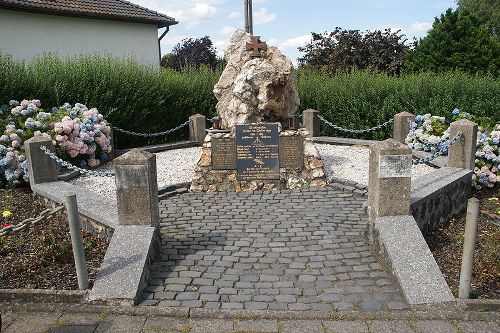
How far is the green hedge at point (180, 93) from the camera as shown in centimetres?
1076

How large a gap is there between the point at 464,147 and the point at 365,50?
1341 cm

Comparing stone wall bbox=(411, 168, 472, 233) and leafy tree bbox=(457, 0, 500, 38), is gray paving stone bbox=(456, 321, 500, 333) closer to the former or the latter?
stone wall bbox=(411, 168, 472, 233)

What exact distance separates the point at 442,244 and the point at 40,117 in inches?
311

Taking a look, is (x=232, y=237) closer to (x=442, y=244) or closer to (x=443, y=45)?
(x=442, y=244)

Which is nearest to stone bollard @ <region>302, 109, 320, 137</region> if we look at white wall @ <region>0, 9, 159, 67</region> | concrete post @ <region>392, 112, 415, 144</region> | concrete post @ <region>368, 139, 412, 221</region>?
concrete post @ <region>392, 112, 415, 144</region>

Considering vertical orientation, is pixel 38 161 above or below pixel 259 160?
above

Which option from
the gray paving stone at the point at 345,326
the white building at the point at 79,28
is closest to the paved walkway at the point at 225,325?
the gray paving stone at the point at 345,326

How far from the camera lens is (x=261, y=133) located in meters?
8.03

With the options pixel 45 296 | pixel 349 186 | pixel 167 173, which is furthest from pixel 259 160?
pixel 45 296

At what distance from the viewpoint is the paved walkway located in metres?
3.77

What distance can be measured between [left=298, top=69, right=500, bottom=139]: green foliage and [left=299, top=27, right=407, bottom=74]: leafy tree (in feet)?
15.9

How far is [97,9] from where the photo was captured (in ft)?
57.4

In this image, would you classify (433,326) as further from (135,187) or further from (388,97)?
(388,97)

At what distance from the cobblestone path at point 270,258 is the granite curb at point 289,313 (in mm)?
126
